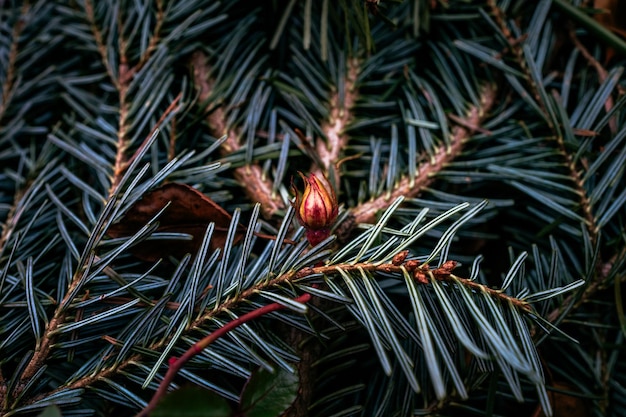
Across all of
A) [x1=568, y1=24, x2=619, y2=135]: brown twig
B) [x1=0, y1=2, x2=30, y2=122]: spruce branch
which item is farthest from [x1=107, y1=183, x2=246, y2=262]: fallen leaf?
[x1=568, y1=24, x2=619, y2=135]: brown twig

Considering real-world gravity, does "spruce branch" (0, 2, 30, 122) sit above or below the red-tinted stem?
above

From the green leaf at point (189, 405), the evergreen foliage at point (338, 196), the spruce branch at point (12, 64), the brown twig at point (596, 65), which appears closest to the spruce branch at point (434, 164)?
the evergreen foliage at point (338, 196)

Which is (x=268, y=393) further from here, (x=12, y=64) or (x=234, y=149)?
(x=12, y=64)

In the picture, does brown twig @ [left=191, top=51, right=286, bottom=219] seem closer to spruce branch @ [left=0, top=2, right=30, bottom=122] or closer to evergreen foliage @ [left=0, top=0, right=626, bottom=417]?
evergreen foliage @ [left=0, top=0, right=626, bottom=417]

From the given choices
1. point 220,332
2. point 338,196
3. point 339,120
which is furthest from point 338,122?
point 220,332

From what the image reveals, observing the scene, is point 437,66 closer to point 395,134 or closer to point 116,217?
point 395,134

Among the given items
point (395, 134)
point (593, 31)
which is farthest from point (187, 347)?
point (593, 31)

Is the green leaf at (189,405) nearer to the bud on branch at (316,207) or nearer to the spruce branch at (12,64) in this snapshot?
the bud on branch at (316,207)
